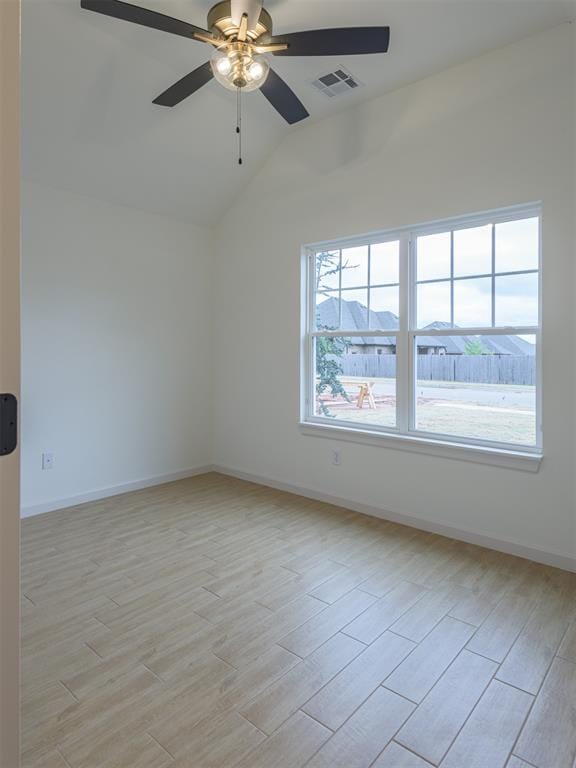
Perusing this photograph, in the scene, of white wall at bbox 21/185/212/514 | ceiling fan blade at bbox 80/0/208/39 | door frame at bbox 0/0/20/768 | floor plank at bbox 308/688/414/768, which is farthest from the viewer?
white wall at bbox 21/185/212/514

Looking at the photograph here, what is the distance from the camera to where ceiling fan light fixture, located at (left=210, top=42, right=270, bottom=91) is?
225 cm

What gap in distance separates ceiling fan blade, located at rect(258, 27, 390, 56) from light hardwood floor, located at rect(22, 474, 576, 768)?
2830 millimetres

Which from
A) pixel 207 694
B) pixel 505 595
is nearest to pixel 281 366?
pixel 505 595

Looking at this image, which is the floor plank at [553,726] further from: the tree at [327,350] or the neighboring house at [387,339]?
the tree at [327,350]

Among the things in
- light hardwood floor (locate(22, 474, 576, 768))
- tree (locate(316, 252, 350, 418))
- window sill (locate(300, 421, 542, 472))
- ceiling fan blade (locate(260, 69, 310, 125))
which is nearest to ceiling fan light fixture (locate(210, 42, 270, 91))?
ceiling fan blade (locate(260, 69, 310, 125))

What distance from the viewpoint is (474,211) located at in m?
3.17

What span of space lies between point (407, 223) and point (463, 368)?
3.89 ft

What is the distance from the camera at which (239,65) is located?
7.51 ft

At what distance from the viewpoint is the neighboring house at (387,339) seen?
10.4 ft

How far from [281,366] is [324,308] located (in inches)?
27.5

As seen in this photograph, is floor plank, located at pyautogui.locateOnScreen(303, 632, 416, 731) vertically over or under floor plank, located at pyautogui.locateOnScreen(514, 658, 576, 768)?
over

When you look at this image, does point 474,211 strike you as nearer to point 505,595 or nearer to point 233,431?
point 505,595

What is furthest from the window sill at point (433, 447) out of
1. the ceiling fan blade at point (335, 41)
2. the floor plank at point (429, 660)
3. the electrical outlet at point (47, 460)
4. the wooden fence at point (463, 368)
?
the ceiling fan blade at point (335, 41)

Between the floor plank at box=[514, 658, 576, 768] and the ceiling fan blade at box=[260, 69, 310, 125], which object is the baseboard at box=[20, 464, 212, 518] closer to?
the ceiling fan blade at box=[260, 69, 310, 125]
